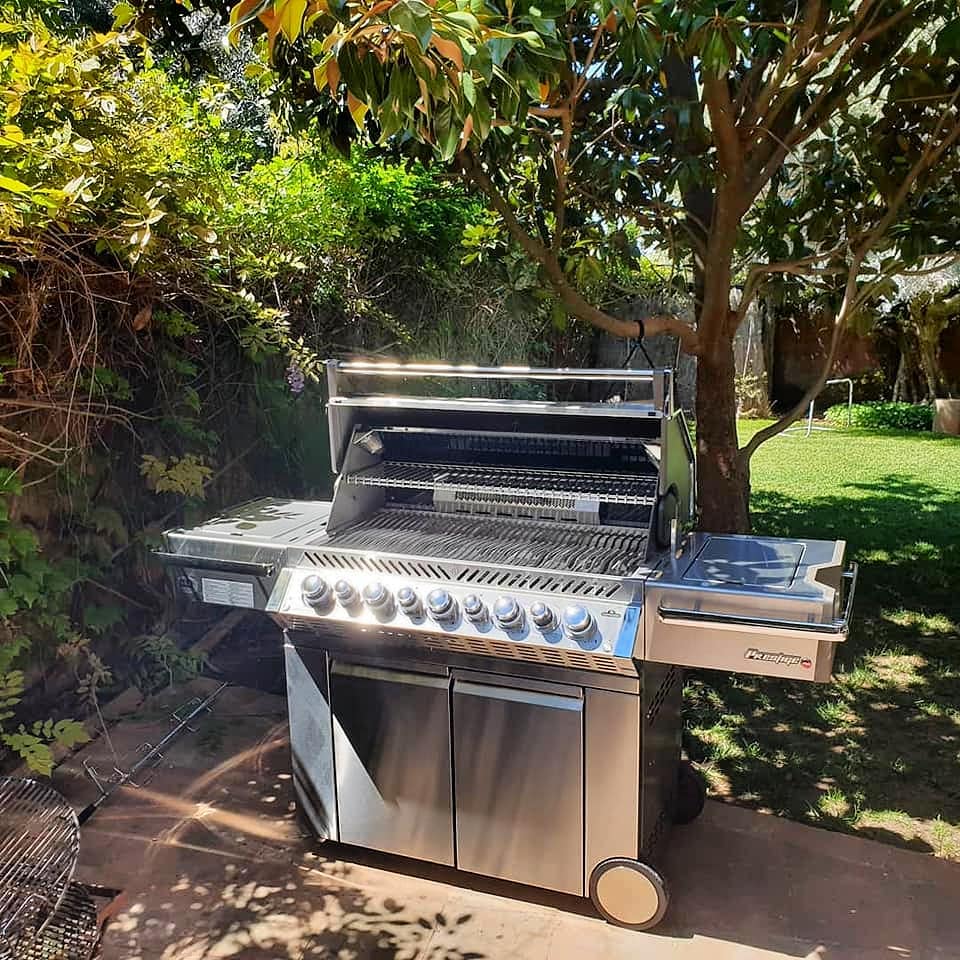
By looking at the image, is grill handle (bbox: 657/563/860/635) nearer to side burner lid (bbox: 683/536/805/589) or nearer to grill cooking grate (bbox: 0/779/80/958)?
side burner lid (bbox: 683/536/805/589)

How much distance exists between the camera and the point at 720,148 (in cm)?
359

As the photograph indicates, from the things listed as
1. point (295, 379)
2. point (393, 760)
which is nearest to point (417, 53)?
point (393, 760)

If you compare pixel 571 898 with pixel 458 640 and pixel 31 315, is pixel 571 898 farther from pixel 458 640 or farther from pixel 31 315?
pixel 31 315

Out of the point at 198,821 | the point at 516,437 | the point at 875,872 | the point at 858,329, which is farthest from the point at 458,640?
the point at 858,329

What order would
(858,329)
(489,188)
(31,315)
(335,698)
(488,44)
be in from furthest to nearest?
(858,329)
(489,188)
(31,315)
(335,698)
(488,44)

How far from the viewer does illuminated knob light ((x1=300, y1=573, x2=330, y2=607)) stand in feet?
8.05

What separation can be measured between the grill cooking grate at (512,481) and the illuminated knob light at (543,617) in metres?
0.48

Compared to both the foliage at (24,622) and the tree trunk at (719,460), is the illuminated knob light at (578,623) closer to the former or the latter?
A: the foliage at (24,622)

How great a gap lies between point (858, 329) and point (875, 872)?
8.80 ft

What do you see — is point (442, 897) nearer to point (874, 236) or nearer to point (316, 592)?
point (316, 592)

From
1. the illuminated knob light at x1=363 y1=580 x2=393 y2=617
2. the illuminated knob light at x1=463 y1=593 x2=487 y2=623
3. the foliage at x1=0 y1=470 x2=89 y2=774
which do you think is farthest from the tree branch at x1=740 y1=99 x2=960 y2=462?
the foliage at x1=0 y1=470 x2=89 y2=774

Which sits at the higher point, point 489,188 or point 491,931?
point 489,188

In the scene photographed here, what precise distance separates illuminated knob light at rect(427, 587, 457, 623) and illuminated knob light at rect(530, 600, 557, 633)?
0.24 metres

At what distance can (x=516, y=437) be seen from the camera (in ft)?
9.10
